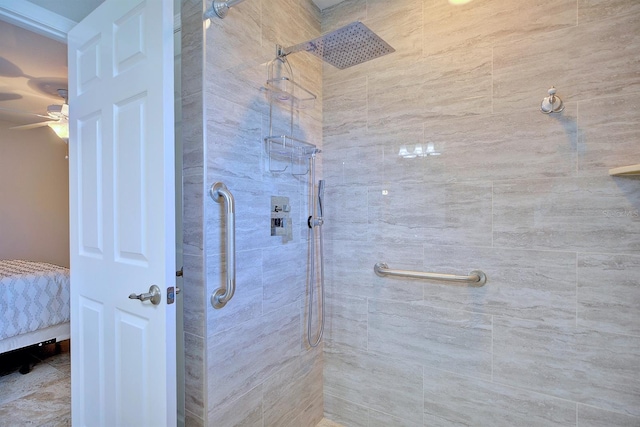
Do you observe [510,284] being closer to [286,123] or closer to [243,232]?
[243,232]

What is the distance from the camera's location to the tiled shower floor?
198 centimetres

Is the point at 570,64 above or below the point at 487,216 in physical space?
above

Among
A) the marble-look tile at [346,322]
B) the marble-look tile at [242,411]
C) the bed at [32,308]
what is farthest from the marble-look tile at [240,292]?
the bed at [32,308]

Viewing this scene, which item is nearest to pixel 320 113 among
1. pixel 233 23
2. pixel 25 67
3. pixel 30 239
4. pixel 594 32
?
pixel 233 23

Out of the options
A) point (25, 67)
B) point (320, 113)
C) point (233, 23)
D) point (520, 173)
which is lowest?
point (520, 173)

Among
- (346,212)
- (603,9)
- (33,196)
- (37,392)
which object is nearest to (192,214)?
(346,212)

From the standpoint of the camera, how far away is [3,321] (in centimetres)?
243

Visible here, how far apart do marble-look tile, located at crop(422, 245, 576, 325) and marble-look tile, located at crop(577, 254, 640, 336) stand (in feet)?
0.13

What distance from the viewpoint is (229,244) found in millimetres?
1348

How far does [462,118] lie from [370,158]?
54cm

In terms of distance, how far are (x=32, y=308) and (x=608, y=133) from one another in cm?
395

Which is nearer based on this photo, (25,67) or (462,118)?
(462,118)

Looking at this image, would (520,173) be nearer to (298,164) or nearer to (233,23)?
(298,164)

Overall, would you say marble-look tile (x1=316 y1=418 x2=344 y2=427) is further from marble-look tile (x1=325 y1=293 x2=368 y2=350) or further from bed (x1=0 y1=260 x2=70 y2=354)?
bed (x1=0 y1=260 x2=70 y2=354)
